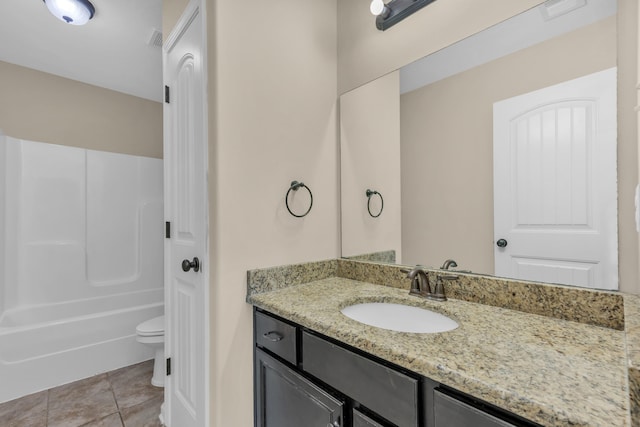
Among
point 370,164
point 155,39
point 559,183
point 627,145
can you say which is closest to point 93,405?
point 370,164

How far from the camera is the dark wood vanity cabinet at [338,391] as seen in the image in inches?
25.2

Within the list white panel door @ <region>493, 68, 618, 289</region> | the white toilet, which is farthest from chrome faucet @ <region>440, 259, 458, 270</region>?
the white toilet

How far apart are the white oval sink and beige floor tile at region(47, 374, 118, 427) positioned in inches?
72.3

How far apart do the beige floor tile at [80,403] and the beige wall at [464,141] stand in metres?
2.16

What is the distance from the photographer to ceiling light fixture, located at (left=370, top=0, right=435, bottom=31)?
1.28 meters

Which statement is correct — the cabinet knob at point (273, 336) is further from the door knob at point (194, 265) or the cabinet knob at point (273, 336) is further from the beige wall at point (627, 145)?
the beige wall at point (627, 145)

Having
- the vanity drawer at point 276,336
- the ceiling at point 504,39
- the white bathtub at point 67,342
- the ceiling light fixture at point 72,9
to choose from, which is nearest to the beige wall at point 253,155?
the vanity drawer at point 276,336

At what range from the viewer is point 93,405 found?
1.95 m

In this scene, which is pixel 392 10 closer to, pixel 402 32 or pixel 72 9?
pixel 402 32

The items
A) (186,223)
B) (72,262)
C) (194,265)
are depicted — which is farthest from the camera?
(72,262)

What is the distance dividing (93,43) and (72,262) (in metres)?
1.78

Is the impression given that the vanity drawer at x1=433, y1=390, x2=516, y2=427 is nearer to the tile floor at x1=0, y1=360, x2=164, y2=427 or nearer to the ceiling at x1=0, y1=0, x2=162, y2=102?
the tile floor at x1=0, y1=360, x2=164, y2=427

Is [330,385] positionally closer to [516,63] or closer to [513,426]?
[513,426]

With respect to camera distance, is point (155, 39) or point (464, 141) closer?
point (464, 141)
